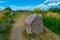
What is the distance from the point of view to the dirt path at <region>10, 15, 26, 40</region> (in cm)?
472

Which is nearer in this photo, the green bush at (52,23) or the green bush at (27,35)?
the green bush at (27,35)

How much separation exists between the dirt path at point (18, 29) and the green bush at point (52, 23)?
1.63 feet

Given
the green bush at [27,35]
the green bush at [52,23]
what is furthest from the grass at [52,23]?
the green bush at [27,35]

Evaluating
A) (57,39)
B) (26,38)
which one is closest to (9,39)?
(26,38)

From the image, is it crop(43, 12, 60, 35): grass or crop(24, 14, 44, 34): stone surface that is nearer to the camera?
crop(24, 14, 44, 34): stone surface

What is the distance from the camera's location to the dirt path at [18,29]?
4.72 m

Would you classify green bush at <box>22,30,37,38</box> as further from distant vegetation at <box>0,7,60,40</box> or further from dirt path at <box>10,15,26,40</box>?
distant vegetation at <box>0,7,60,40</box>

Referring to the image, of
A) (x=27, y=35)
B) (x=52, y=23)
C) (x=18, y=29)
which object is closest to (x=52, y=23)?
(x=52, y=23)

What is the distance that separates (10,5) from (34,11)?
1.71ft

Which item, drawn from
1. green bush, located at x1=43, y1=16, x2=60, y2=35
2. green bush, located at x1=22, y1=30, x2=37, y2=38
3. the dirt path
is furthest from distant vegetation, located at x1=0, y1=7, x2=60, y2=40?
green bush, located at x1=22, y1=30, x2=37, y2=38

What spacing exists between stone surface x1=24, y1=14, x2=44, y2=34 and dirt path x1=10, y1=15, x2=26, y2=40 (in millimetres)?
180

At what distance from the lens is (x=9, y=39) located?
15.3ft

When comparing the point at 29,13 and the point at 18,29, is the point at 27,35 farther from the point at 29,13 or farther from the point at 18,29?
the point at 29,13

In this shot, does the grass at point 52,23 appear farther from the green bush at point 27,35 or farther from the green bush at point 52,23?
the green bush at point 27,35
